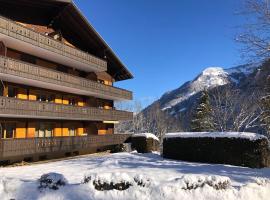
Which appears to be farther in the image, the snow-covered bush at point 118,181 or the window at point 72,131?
the window at point 72,131

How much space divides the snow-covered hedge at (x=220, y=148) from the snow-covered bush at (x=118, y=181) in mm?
12405

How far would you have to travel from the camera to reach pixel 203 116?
49156 mm

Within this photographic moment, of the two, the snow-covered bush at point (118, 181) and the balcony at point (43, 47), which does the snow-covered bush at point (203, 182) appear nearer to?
the snow-covered bush at point (118, 181)

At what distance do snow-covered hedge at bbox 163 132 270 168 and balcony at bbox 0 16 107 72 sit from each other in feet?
36.5

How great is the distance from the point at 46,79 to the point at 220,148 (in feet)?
46.3

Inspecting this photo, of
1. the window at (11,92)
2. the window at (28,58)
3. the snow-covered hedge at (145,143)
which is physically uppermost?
the window at (28,58)

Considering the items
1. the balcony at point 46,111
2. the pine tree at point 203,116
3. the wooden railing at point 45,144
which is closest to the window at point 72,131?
the balcony at point 46,111

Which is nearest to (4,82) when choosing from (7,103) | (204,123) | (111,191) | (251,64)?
(7,103)

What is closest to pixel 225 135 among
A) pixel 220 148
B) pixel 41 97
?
pixel 220 148

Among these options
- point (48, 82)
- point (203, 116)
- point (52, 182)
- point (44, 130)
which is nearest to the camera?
point (52, 182)

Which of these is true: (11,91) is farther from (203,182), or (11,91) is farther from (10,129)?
(203,182)

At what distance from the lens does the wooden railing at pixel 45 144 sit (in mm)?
21031

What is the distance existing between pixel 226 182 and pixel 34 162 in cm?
1736

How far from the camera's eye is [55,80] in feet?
85.9
